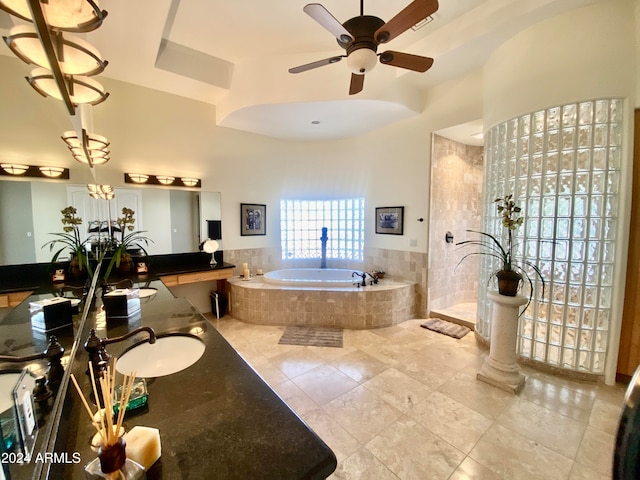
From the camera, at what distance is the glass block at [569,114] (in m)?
2.33

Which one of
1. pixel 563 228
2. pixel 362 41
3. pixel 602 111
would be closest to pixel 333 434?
pixel 563 228

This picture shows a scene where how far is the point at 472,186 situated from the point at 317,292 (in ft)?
10.2

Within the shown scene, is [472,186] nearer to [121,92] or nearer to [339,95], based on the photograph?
[339,95]

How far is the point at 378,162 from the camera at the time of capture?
4.37 m

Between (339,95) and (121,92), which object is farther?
(121,92)

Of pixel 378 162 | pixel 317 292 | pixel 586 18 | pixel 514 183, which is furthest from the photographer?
pixel 378 162

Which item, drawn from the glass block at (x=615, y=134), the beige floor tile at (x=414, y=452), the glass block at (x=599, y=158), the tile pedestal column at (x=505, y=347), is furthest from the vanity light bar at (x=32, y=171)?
the glass block at (x=615, y=134)

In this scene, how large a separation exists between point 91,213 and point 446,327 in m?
4.12

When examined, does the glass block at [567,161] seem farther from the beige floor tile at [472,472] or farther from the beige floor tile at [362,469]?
the beige floor tile at [362,469]

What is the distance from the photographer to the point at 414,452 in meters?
1.70

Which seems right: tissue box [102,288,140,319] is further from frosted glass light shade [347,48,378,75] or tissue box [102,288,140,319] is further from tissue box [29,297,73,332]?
frosted glass light shade [347,48,378,75]

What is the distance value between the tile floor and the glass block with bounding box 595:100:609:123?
233 cm

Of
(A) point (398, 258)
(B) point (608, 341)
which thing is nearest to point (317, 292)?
(A) point (398, 258)

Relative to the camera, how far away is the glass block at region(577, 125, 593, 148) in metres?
2.29
